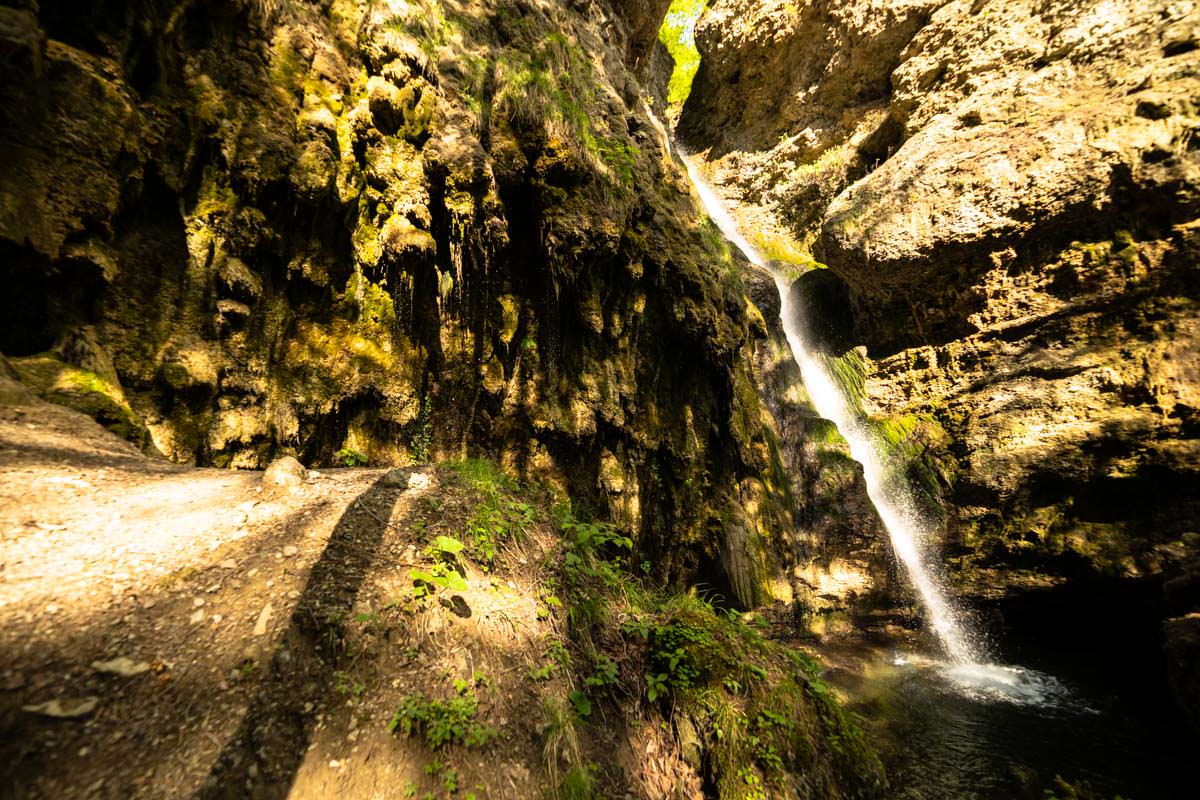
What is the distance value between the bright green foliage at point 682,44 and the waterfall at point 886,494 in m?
11.9

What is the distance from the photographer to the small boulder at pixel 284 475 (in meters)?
3.52

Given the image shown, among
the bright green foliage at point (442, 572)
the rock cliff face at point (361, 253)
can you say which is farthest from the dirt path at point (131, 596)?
the rock cliff face at point (361, 253)

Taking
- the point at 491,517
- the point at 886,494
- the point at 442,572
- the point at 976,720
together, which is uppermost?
Answer: the point at 886,494

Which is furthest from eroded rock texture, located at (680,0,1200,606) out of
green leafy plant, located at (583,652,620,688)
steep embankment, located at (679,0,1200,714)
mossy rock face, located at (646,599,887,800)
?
green leafy plant, located at (583,652,620,688)

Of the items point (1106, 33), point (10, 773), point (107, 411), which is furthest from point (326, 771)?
point (1106, 33)

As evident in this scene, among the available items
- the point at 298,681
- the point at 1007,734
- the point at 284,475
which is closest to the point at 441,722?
the point at 298,681

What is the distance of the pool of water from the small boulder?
635 centimetres

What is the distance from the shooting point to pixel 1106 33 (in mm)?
11305

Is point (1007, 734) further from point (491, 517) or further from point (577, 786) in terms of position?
point (491, 517)

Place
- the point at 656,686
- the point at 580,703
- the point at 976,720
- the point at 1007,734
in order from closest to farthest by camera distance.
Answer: the point at 580,703 → the point at 656,686 → the point at 1007,734 → the point at 976,720

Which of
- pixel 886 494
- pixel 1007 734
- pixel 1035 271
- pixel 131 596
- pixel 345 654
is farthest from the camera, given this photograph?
pixel 886 494

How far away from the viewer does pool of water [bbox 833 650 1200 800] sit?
566 cm

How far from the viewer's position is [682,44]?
2228 centimetres

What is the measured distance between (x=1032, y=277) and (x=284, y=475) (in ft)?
51.6
